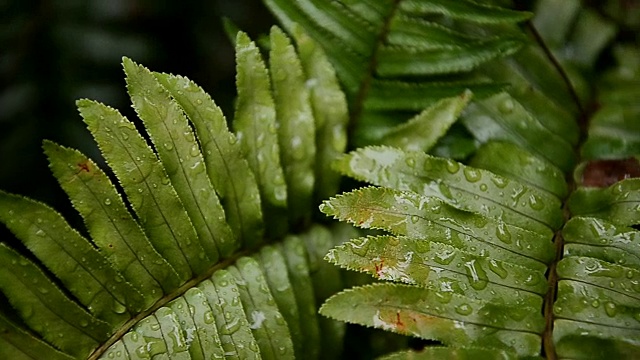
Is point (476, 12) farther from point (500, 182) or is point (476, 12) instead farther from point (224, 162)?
point (224, 162)

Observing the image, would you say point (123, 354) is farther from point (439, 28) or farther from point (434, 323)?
point (439, 28)

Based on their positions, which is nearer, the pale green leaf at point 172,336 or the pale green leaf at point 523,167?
the pale green leaf at point 172,336

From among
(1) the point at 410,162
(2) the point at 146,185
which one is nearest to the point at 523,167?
(1) the point at 410,162

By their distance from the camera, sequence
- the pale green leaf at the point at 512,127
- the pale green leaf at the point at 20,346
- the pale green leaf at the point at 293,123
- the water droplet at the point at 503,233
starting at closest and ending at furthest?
the pale green leaf at the point at 20,346 < the water droplet at the point at 503,233 < the pale green leaf at the point at 293,123 < the pale green leaf at the point at 512,127

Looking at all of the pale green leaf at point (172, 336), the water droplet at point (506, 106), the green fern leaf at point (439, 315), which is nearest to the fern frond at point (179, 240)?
the pale green leaf at point (172, 336)

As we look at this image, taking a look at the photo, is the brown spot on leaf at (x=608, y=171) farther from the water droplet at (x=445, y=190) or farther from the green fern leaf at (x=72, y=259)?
the green fern leaf at (x=72, y=259)
